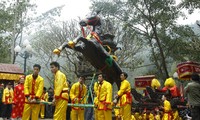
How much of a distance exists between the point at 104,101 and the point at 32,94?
190cm

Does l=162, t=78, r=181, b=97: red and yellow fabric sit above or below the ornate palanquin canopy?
below

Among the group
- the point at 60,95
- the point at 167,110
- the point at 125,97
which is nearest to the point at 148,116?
the point at 167,110

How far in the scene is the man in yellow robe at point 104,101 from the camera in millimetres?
7539

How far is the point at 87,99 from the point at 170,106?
3211 millimetres

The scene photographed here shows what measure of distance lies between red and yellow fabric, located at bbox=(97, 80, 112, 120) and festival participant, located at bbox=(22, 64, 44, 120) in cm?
163

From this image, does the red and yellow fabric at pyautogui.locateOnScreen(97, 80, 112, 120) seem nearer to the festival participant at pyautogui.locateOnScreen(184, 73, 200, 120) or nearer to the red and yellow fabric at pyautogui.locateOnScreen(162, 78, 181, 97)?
the festival participant at pyautogui.locateOnScreen(184, 73, 200, 120)

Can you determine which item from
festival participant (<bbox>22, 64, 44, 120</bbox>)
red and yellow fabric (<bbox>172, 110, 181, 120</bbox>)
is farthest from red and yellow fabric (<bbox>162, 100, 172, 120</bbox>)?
festival participant (<bbox>22, 64, 44, 120</bbox>)

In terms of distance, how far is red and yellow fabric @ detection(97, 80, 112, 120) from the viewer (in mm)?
7543

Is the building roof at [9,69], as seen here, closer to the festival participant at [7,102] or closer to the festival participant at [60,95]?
the festival participant at [7,102]

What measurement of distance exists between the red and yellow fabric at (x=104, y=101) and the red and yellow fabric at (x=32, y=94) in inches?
64.3

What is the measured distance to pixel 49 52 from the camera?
26984mm

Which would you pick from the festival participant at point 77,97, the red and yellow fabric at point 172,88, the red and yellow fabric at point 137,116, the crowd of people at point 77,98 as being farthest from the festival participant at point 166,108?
the festival participant at point 77,97

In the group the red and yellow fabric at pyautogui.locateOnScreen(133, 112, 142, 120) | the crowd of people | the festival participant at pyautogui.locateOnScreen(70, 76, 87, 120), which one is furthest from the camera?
the red and yellow fabric at pyautogui.locateOnScreen(133, 112, 142, 120)

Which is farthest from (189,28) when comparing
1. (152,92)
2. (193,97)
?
(193,97)
